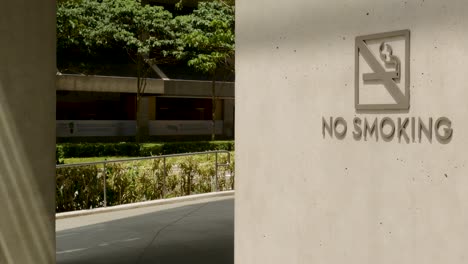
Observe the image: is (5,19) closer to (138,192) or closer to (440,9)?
(440,9)

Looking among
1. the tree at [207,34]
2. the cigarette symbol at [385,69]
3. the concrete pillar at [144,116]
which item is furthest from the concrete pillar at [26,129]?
the concrete pillar at [144,116]

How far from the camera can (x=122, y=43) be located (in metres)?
36.2

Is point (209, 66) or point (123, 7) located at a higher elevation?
point (123, 7)

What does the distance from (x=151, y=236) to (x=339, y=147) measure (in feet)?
25.8

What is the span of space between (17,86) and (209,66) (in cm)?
2810

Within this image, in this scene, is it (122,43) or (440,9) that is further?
(122,43)

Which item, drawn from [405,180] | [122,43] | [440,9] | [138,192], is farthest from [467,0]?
[122,43]

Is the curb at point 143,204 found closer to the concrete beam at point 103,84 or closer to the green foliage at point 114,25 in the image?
the green foliage at point 114,25

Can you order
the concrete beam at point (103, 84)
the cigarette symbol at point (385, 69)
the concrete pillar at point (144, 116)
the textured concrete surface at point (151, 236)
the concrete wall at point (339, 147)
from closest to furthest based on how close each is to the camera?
the concrete wall at point (339, 147), the cigarette symbol at point (385, 69), the textured concrete surface at point (151, 236), the concrete beam at point (103, 84), the concrete pillar at point (144, 116)

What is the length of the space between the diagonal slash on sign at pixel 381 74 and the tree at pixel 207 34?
30.9 metres

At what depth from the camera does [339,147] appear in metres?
4.07

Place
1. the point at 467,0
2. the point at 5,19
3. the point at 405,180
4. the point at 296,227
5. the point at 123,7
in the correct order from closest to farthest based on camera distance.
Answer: the point at 467,0, the point at 405,180, the point at 296,227, the point at 5,19, the point at 123,7

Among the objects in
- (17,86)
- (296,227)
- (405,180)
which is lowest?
(296,227)

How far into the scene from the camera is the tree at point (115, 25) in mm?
32812
